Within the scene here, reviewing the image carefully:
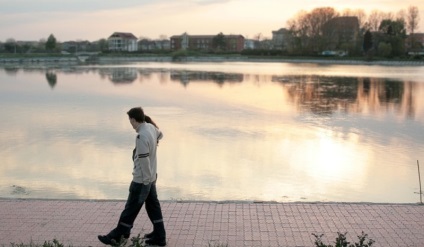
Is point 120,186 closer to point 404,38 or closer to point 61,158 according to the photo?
point 61,158

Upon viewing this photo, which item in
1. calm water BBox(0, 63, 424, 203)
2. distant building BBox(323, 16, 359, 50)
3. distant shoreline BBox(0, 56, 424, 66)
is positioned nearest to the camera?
calm water BBox(0, 63, 424, 203)

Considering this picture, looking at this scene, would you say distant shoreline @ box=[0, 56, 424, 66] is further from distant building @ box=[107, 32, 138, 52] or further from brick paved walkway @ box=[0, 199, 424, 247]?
brick paved walkway @ box=[0, 199, 424, 247]

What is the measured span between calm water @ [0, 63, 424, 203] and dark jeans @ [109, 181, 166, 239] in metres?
2.71

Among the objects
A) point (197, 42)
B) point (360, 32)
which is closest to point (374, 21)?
point (360, 32)

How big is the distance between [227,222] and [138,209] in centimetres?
135

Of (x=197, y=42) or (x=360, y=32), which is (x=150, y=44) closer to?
(x=197, y=42)

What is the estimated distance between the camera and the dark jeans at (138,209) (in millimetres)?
5332

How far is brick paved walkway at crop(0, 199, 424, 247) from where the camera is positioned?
571 centimetres

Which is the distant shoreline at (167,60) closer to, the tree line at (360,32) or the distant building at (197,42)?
the tree line at (360,32)

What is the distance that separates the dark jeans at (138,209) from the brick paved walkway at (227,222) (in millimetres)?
291

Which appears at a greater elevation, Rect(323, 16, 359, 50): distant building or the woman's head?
Rect(323, 16, 359, 50): distant building

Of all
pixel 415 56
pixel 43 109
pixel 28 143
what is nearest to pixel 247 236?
pixel 28 143

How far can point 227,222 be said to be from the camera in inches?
247

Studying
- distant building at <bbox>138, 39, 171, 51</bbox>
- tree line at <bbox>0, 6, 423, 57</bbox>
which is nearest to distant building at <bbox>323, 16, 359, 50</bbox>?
tree line at <bbox>0, 6, 423, 57</bbox>
